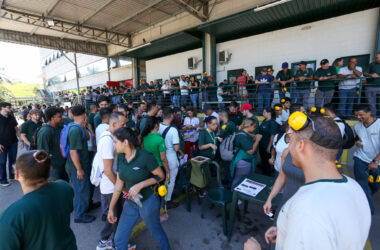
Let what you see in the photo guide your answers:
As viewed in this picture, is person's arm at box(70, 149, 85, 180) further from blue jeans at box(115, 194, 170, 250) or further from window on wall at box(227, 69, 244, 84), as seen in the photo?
window on wall at box(227, 69, 244, 84)

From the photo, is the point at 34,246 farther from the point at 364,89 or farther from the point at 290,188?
the point at 364,89

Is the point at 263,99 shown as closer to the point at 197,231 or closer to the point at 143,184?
the point at 197,231

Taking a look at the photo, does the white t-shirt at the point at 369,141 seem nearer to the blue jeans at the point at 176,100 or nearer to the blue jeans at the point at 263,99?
the blue jeans at the point at 263,99

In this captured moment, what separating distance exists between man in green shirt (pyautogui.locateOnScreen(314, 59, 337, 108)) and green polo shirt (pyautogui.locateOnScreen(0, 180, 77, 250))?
6275 mm

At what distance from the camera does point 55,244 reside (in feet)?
4.29

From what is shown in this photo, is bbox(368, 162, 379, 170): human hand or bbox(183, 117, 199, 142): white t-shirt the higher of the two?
bbox(183, 117, 199, 142): white t-shirt

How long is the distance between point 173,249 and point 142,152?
147cm

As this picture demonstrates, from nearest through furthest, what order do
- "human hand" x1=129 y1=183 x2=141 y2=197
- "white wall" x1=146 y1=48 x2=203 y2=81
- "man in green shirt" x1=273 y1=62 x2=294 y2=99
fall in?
1. "human hand" x1=129 y1=183 x2=141 y2=197
2. "man in green shirt" x1=273 y1=62 x2=294 y2=99
3. "white wall" x1=146 y1=48 x2=203 y2=81

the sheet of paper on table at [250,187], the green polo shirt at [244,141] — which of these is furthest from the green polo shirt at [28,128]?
the sheet of paper on table at [250,187]

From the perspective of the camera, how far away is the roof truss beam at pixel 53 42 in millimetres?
12612

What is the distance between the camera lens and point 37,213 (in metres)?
1.20

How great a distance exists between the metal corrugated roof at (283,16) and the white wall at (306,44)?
1.06 feet

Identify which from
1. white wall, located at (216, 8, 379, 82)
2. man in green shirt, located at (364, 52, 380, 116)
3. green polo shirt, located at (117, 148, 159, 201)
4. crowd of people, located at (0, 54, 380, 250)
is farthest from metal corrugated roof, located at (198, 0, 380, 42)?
green polo shirt, located at (117, 148, 159, 201)

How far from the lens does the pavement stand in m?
2.51
